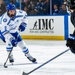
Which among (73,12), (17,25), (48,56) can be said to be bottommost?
(48,56)

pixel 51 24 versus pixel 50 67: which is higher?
pixel 50 67

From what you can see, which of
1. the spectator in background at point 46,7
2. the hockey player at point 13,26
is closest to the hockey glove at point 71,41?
the hockey player at point 13,26

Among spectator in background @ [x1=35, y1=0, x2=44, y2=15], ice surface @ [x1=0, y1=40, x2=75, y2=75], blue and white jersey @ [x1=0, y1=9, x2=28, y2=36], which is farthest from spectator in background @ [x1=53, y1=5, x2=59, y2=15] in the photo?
blue and white jersey @ [x1=0, y1=9, x2=28, y2=36]

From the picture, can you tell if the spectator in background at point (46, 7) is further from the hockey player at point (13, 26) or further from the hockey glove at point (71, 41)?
the hockey glove at point (71, 41)

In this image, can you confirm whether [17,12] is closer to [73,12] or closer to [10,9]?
[10,9]

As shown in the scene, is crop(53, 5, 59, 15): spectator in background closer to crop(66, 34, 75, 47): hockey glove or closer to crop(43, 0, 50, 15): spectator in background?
crop(43, 0, 50, 15): spectator in background

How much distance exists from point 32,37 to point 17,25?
5540 mm

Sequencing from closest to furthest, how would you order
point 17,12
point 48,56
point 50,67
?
point 50,67 → point 17,12 → point 48,56

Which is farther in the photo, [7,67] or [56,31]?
[56,31]

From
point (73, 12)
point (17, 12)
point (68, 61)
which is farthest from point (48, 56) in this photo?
point (73, 12)

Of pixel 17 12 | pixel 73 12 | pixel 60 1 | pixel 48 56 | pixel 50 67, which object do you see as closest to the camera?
pixel 73 12

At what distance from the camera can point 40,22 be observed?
12.8 meters

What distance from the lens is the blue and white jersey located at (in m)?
7.07

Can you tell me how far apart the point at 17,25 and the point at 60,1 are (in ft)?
17.5
